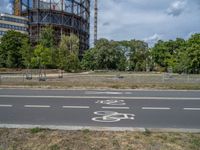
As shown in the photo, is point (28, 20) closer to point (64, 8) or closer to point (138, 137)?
point (64, 8)

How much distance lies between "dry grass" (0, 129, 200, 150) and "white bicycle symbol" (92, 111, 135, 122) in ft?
6.83

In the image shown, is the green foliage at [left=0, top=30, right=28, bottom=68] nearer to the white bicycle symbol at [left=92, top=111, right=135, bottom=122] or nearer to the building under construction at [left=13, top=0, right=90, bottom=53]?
the building under construction at [left=13, top=0, right=90, bottom=53]

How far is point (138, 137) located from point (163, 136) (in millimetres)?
588

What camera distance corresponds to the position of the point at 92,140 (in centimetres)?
605

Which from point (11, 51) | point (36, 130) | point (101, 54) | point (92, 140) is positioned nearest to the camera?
point (92, 140)

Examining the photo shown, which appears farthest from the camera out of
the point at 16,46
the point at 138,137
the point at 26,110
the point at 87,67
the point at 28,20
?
the point at 28,20

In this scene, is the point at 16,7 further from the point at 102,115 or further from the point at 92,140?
the point at 92,140

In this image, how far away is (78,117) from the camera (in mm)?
9227

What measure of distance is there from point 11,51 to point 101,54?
2814 cm

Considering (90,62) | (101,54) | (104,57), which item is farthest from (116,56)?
(90,62)

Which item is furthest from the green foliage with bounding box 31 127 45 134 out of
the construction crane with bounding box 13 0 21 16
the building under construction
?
the construction crane with bounding box 13 0 21 16

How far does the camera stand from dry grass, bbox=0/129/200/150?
5645 mm

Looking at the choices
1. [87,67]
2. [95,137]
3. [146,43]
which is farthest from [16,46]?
[95,137]

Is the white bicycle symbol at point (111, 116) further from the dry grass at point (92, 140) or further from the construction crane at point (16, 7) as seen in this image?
the construction crane at point (16, 7)
